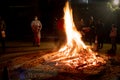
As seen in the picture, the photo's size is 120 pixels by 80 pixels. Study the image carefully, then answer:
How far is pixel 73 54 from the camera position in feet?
50.5

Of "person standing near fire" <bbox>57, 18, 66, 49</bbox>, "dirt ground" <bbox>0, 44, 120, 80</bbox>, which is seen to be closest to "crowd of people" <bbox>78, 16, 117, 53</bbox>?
"person standing near fire" <bbox>57, 18, 66, 49</bbox>

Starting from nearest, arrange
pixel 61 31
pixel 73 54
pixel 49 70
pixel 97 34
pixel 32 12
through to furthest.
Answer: pixel 49 70, pixel 73 54, pixel 61 31, pixel 97 34, pixel 32 12

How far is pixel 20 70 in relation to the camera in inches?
490

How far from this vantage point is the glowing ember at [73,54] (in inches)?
538

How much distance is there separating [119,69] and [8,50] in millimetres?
8381

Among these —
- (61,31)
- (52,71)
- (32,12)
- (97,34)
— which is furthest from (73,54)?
(32,12)

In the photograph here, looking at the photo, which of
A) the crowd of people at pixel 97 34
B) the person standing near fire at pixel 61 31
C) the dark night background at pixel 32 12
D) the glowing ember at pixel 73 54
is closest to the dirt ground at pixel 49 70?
the glowing ember at pixel 73 54

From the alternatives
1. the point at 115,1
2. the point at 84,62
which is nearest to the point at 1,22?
the point at 84,62

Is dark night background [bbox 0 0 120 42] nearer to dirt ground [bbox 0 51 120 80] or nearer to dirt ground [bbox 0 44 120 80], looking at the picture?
dirt ground [bbox 0 44 120 80]

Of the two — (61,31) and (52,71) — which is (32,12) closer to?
(61,31)

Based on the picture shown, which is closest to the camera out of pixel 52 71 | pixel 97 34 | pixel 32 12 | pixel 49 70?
pixel 52 71

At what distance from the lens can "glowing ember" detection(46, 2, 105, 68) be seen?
13.7m

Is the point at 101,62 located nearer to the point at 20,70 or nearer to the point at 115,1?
the point at 20,70

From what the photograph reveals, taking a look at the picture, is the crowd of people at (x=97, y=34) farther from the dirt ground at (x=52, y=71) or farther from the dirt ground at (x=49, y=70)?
the dirt ground at (x=52, y=71)
